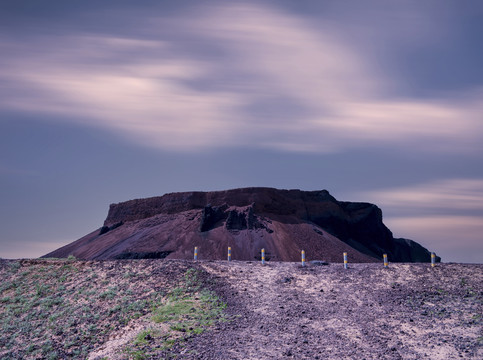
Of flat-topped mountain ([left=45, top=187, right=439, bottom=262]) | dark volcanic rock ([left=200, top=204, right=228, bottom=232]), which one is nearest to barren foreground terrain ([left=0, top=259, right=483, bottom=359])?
flat-topped mountain ([left=45, top=187, right=439, bottom=262])

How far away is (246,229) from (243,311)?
106 ft

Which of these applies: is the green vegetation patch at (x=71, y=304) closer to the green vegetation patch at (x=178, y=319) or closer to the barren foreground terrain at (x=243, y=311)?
the barren foreground terrain at (x=243, y=311)

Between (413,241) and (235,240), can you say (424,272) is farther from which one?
(413,241)

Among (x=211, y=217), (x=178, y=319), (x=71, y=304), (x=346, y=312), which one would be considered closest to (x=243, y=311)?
(x=178, y=319)

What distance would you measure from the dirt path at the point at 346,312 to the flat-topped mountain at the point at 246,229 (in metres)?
22.2

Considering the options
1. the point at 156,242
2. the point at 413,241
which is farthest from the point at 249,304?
the point at 413,241

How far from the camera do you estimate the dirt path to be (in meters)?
16.6

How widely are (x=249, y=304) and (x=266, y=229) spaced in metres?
31.4

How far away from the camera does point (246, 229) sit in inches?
2053

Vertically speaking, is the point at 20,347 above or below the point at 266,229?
below

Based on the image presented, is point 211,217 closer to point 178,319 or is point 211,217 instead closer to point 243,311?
point 243,311

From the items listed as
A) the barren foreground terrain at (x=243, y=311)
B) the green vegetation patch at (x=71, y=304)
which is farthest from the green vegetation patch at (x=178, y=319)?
the green vegetation patch at (x=71, y=304)

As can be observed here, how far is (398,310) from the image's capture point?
65.4 ft

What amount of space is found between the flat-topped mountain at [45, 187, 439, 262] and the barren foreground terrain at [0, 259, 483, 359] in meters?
21.7
